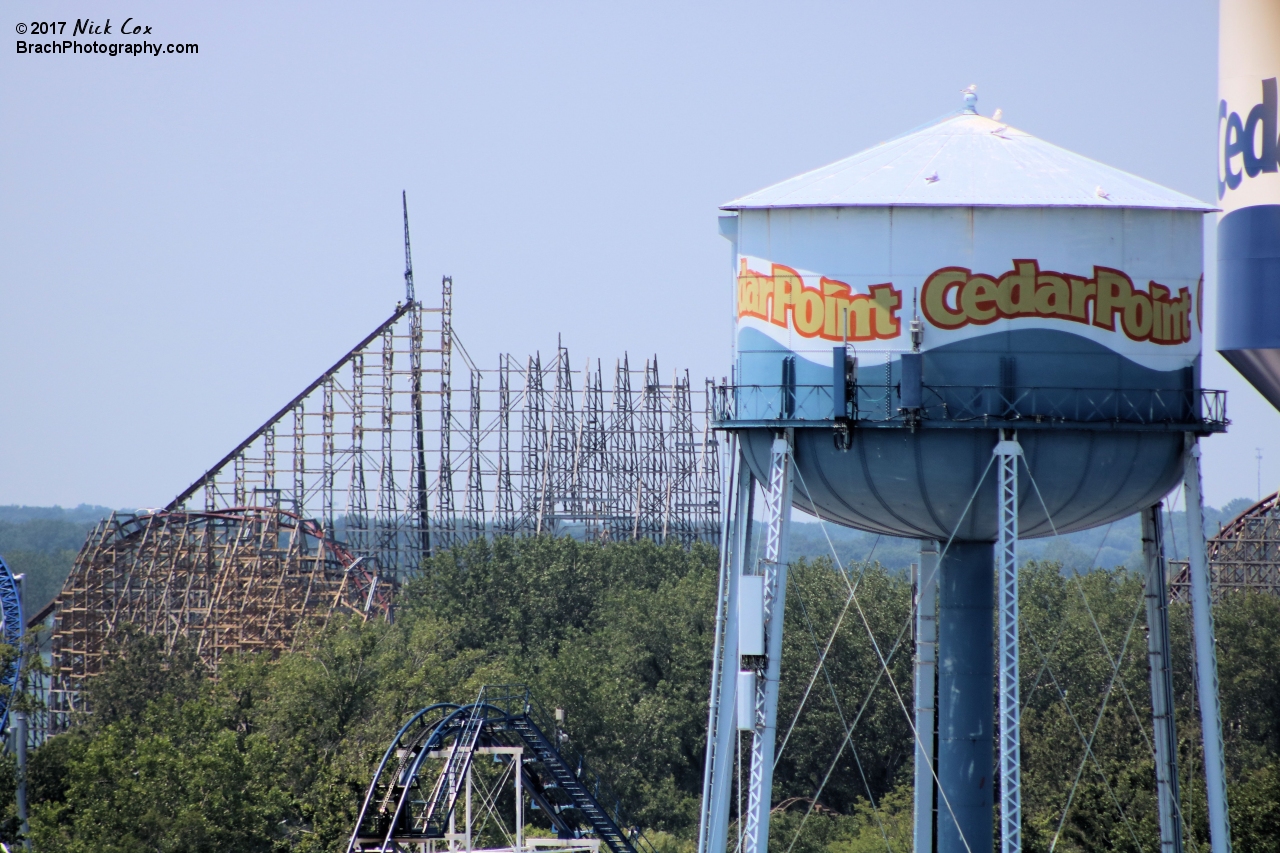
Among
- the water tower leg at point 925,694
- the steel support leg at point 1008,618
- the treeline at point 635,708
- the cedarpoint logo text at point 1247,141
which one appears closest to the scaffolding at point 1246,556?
the treeline at point 635,708

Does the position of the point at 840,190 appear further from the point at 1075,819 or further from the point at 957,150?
the point at 1075,819

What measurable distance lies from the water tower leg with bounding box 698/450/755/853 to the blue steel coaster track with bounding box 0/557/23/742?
731 inches

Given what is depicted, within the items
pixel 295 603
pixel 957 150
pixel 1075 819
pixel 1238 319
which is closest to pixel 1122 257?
pixel 957 150

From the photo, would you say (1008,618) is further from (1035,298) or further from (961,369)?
(1035,298)

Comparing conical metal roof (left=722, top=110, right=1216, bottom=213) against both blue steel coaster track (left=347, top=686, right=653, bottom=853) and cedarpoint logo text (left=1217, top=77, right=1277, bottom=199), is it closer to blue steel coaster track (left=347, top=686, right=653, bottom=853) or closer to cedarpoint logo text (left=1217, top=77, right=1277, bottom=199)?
cedarpoint logo text (left=1217, top=77, right=1277, bottom=199)

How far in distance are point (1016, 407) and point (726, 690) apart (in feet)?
14.5

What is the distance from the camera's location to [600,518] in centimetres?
6103

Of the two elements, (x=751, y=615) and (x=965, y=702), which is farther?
(x=965, y=702)

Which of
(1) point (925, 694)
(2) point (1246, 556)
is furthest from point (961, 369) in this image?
(2) point (1246, 556)

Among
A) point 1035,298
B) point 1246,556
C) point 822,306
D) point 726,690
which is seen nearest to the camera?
point 1035,298

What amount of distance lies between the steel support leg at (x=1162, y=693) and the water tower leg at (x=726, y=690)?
14.5ft

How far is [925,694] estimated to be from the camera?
74.5ft

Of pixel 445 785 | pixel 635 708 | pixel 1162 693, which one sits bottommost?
pixel 635 708

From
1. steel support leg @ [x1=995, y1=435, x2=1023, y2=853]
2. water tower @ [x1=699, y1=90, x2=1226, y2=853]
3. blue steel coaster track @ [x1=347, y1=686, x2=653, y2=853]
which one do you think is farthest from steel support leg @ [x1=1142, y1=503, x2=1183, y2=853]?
blue steel coaster track @ [x1=347, y1=686, x2=653, y2=853]
